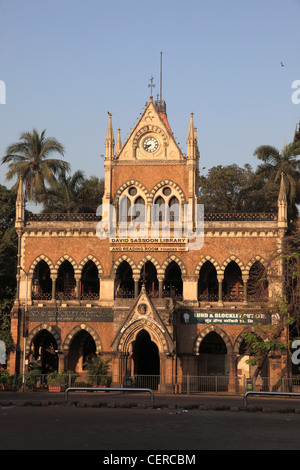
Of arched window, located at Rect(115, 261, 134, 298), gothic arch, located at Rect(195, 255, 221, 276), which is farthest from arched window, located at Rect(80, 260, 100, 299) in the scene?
gothic arch, located at Rect(195, 255, 221, 276)

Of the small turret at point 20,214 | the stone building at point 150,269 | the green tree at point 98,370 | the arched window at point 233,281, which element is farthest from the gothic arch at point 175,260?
the small turret at point 20,214

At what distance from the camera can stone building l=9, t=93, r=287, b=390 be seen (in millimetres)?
53125

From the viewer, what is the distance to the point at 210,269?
185 ft

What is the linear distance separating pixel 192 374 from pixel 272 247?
34.2ft

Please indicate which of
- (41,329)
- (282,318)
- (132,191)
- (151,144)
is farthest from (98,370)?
(151,144)

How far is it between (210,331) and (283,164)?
16668 millimetres

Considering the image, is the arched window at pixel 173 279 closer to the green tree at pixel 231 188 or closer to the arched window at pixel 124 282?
the arched window at pixel 124 282

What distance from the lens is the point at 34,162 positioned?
6638 centimetres

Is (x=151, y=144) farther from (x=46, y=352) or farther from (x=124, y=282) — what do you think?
(x=46, y=352)

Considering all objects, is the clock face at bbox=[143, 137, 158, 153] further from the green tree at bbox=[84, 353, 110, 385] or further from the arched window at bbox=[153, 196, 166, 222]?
the green tree at bbox=[84, 353, 110, 385]

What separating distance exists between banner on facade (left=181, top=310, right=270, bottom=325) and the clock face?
1215 cm
